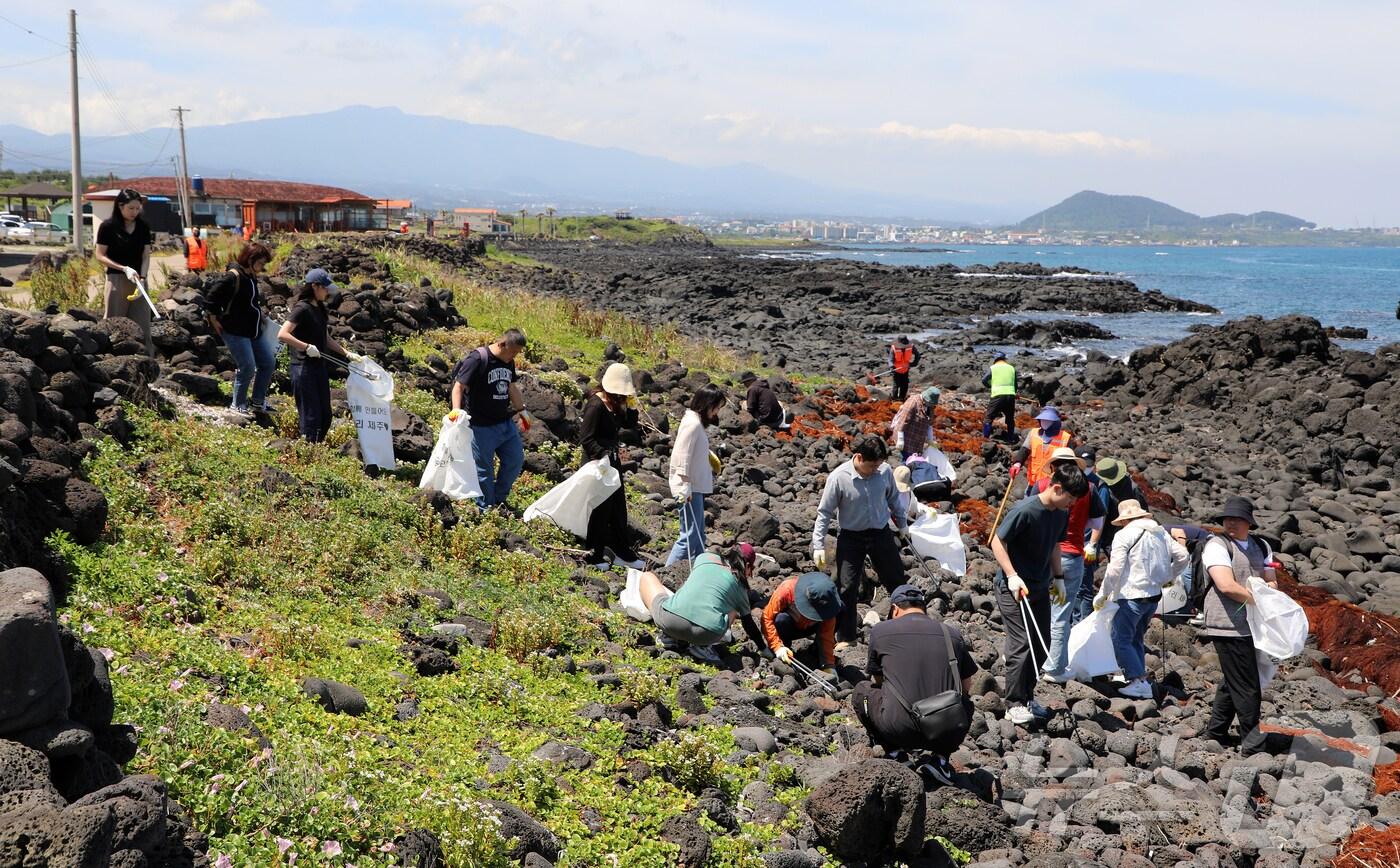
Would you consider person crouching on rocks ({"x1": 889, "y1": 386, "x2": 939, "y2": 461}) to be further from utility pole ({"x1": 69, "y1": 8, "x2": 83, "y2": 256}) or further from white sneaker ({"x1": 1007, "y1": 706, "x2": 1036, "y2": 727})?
utility pole ({"x1": 69, "y1": 8, "x2": 83, "y2": 256})

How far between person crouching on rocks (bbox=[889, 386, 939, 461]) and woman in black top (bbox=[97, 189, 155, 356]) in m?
8.67

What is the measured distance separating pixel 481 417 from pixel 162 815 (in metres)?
6.55

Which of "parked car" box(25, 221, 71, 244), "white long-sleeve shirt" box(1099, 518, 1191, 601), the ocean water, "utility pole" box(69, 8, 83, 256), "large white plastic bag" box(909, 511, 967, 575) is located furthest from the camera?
the ocean water

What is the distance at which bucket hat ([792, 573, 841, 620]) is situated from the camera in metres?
7.81

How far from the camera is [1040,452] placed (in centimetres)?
1052

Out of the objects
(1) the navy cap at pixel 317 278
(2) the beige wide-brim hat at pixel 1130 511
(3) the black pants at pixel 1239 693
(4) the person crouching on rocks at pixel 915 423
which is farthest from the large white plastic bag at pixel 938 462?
(1) the navy cap at pixel 317 278

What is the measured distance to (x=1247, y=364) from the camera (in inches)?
1184

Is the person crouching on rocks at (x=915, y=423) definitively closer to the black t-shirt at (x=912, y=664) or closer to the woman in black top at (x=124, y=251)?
the black t-shirt at (x=912, y=664)

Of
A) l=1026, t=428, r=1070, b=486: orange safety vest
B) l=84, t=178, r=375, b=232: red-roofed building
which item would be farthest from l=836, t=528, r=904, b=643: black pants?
l=84, t=178, r=375, b=232: red-roofed building

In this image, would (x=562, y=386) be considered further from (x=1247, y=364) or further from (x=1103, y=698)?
(x=1247, y=364)

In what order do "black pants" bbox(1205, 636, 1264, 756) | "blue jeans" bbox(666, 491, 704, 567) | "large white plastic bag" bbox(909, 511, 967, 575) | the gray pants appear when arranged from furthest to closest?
the gray pants → "large white plastic bag" bbox(909, 511, 967, 575) → "blue jeans" bbox(666, 491, 704, 567) → "black pants" bbox(1205, 636, 1264, 756)

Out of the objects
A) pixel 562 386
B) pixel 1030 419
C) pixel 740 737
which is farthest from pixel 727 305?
pixel 740 737

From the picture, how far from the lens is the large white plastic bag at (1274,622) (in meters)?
7.21

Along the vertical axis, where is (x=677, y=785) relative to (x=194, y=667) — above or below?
below
